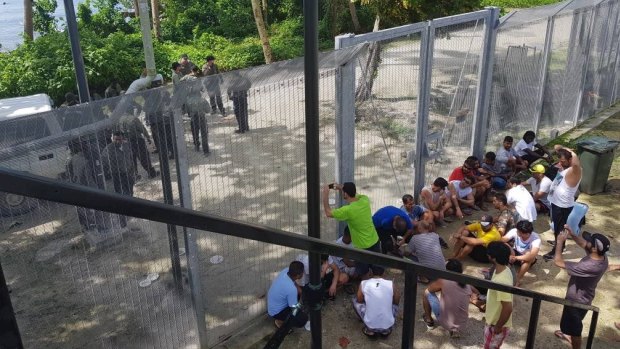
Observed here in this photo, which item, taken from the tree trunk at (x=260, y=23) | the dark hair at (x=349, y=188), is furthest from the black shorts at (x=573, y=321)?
the tree trunk at (x=260, y=23)

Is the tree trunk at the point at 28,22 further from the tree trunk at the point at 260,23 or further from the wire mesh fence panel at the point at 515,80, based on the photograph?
the wire mesh fence panel at the point at 515,80

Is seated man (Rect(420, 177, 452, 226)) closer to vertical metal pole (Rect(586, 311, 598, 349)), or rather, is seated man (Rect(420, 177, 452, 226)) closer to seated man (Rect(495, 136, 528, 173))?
seated man (Rect(495, 136, 528, 173))

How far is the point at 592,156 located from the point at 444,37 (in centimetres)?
329

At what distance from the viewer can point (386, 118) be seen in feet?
22.4

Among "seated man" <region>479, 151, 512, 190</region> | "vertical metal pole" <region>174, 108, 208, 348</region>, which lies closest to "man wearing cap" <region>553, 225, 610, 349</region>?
"vertical metal pole" <region>174, 108, 208, 348</region>

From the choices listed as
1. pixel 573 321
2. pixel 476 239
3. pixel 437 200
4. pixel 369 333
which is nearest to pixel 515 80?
pixel 437 200

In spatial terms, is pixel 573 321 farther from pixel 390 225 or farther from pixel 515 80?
pixel 515 80

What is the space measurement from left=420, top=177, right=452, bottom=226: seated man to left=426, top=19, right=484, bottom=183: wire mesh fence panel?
15.0 inches

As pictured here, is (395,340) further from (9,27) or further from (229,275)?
(9,27)

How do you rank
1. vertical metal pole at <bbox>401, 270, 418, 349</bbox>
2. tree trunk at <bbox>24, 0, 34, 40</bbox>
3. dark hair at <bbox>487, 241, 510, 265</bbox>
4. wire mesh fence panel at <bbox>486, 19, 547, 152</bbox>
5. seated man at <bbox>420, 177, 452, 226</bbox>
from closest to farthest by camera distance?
vertical metal pole at <bbox>401, 270, 418, 349</bbox> < dark hair at <bbox>487, 241, 510, 265</bbox> < seated man at <bbox>420, 177, 452, 226</bbox> < wire mesh fence panel at <bbox>486, 19, 547, 152</bbox> < tree trunk at <bbox>24, 0, 34, 40</bbox>

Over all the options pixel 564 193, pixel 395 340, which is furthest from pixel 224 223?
pixel 564 193

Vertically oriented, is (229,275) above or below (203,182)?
below

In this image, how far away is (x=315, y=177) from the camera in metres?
1.93

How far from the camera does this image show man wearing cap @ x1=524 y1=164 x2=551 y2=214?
7.72 metres
